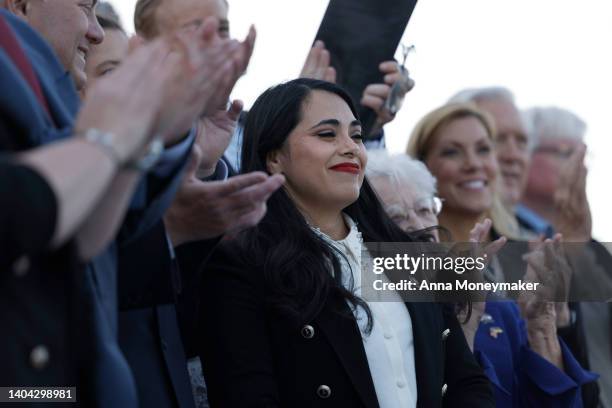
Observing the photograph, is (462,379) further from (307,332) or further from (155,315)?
(155,315)

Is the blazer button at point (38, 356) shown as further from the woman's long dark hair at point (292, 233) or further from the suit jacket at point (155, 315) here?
the woman's long dark hair at point (292, 233)

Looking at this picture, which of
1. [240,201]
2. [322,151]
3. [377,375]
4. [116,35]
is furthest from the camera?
[116,35]

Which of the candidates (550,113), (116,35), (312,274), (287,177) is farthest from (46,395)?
(550,113)

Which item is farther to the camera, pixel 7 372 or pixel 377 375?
pixel 377 375

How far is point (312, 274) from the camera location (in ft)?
11.4

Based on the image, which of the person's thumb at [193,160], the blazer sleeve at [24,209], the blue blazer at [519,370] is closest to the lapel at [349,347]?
the person's thumb at [193,160]

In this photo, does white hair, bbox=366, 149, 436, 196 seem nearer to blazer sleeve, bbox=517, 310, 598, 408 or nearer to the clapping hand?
blazer sleeve, bbox=517, 310, 598, 408

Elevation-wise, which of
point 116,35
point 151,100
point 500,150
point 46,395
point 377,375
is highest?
point 500,150

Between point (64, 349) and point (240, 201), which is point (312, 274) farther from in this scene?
point (64, 349)

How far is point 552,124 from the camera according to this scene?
885 cm

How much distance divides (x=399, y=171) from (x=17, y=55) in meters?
2.90

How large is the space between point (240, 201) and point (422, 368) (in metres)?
1.08
